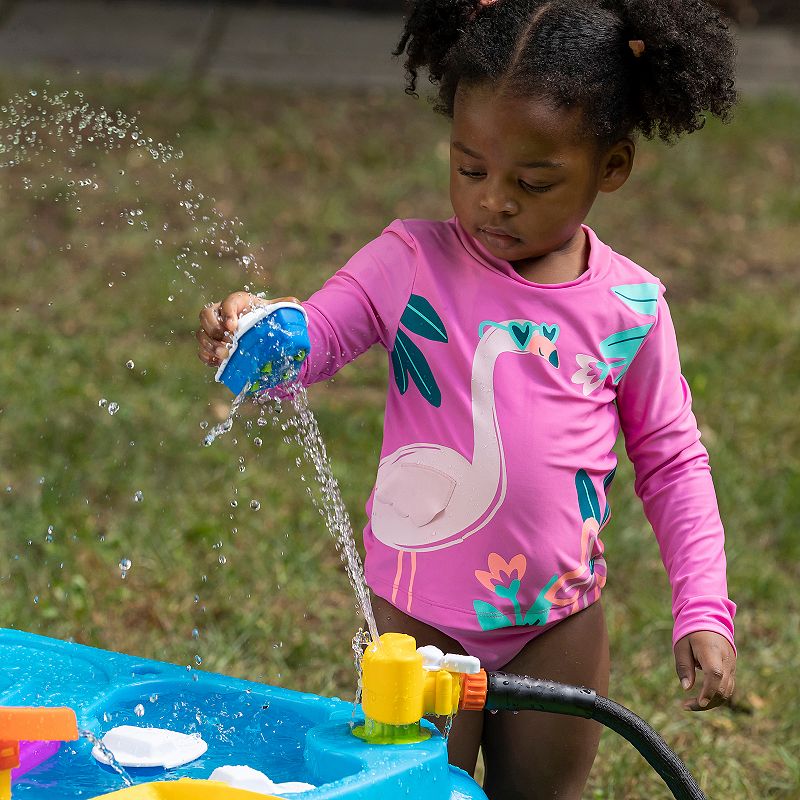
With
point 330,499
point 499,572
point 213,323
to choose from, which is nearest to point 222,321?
point 213,323

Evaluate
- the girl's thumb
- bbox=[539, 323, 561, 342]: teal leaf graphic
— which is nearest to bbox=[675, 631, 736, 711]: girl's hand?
the girl's thumb

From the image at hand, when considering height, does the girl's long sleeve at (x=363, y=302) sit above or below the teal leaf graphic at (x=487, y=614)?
above

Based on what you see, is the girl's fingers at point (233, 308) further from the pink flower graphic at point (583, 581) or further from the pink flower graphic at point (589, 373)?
the pink flower graphic at point (583, 581)

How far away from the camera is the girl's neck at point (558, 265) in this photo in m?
1.96

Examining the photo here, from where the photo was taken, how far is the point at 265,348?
169 cm

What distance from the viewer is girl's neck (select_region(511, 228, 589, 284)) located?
1.96m

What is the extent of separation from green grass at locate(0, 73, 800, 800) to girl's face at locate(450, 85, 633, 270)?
113cm

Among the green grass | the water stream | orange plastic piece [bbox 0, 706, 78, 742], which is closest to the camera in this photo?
orange plastic piece [bbox 0, 706, 78, 742]

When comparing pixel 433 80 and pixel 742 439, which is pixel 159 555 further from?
pixel 742 439

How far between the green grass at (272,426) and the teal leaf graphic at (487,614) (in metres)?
0.73

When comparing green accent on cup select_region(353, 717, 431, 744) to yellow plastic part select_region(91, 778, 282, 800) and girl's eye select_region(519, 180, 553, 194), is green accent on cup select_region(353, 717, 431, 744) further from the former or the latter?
girl's eye select_region(519, 180, 553, 194)

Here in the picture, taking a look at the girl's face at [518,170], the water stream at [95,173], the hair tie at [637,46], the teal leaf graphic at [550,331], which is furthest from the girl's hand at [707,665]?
the water stream at [95,173]

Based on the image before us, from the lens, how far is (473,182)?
73.6 inches

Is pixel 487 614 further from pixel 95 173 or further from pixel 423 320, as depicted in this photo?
pixel 95 173
